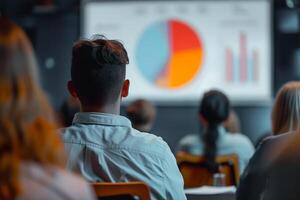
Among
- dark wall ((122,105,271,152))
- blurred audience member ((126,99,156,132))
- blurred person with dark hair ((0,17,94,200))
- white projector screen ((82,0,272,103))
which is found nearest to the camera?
blurred person with dark hair ((0,17,94,200))

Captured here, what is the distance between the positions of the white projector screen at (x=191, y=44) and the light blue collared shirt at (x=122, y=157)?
4.80 metres

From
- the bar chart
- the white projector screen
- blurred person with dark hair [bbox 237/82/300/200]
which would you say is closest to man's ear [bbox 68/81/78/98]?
blurred person with dark hair [bbox 237/82/300/200]

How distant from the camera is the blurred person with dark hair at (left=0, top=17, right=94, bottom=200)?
1406 mm

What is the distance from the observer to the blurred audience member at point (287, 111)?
3045 mm

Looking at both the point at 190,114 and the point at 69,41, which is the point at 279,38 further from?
the point at 69,41

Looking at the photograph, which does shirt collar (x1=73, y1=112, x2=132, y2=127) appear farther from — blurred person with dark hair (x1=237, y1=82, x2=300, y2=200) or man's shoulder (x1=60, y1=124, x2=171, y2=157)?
blurred person with dark hair (x1=237, y1=82, x2=300, y2=200)

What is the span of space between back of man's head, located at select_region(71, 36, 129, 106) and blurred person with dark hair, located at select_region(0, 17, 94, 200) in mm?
922

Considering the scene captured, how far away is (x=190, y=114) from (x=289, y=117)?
427cm

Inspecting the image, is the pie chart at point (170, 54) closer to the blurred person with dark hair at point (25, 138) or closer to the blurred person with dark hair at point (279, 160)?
the blurred person with dark hair at point (279, 160)

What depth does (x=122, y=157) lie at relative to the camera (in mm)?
2279

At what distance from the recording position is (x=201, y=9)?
7.18 m

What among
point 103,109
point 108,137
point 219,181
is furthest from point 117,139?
point 219,181

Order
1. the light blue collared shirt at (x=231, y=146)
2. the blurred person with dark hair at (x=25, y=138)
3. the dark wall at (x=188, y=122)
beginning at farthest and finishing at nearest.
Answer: the dark wall at (x=188, y=122), the light blue collared shirt at (x=231, y=146), the blurred person with dark hair at (x=25, y=138)

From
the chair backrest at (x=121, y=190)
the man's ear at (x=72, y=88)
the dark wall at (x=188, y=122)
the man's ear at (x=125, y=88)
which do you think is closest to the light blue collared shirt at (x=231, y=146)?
the man's ear at (x=125, y=88)
